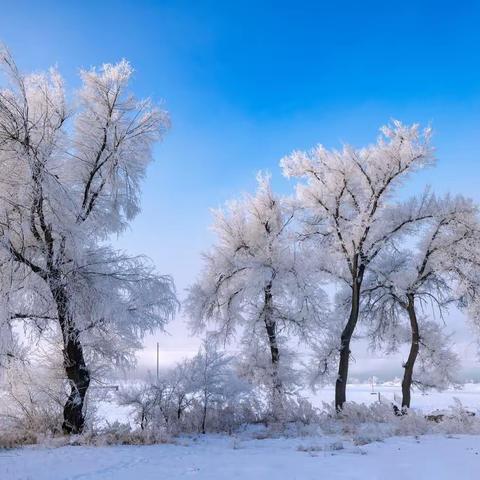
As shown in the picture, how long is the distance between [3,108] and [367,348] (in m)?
17.9

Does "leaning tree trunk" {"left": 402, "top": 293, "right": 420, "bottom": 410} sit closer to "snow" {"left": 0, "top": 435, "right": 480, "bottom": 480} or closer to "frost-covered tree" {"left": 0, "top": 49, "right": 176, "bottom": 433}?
Result: "snow" {"left": 0, "top": 435, "right": 480, "bottom": 480}

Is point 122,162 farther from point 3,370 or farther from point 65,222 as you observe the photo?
point 3,370

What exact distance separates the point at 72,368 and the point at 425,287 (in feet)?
45.5

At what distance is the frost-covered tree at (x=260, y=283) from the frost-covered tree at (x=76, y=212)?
18.8 ft

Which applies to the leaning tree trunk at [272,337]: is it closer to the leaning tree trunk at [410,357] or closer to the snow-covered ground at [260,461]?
the leaning tree trunk at [410,357]

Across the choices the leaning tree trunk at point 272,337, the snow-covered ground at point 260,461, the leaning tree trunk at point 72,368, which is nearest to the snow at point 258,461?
the snow-covered ground at point 260,461

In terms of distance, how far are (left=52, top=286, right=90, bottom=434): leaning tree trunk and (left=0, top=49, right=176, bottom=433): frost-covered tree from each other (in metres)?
0.02

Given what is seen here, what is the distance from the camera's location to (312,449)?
8.33 m

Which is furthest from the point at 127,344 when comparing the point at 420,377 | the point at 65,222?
the point at 420,377

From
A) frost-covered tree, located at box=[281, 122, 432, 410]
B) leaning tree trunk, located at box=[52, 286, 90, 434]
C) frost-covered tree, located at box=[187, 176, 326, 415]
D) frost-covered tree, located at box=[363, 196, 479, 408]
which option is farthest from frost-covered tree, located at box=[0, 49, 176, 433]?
frost-covered tree, located at box=[363, 196, 479, 408]

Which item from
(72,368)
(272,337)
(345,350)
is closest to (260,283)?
(272,337)

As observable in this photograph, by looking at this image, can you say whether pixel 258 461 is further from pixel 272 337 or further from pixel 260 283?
pixel 272 337

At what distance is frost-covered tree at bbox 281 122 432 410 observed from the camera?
17.2 m

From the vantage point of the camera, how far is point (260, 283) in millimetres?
16609
